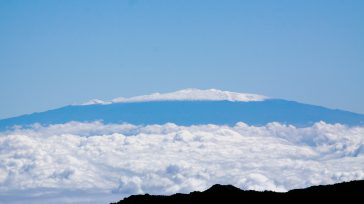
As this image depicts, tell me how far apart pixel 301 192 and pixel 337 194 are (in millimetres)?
9536

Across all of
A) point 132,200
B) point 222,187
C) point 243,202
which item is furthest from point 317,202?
point 132,200

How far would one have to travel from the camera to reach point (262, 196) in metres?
121

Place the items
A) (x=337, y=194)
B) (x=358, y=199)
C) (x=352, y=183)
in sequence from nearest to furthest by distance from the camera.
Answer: (x=358, y=199)
(x=337, y=194)
(x=352, y=183)

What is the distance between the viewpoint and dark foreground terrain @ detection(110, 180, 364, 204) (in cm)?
11331

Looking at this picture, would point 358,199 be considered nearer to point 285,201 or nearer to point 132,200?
point 285,201

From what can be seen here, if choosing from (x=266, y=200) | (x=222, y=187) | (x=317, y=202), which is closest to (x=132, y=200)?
(x=222, y=187)

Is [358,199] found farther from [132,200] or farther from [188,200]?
[132,200]

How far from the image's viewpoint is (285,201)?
115 m

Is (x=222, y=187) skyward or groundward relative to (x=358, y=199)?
Result: skyward

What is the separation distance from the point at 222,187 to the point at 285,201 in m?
16.7

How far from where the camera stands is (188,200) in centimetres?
12262

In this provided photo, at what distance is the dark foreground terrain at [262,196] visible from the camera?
372 feet

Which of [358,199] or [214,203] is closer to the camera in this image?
[358,199]

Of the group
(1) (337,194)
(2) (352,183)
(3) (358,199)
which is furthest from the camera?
(2) (352,183)
